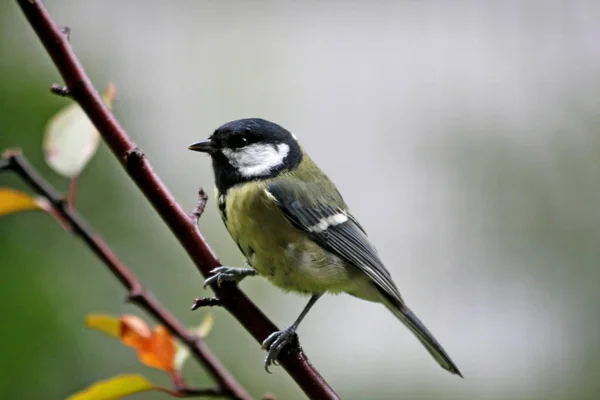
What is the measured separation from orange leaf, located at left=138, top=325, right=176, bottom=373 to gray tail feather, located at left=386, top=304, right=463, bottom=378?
16.5 inches

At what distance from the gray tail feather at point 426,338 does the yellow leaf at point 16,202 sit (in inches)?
22.3

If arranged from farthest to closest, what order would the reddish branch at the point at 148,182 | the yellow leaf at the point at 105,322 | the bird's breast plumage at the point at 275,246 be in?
the bird's breast plumage at the point at 275,246, the yellow leaf at the point at 105,322, the reddish branch at the point at 148,182

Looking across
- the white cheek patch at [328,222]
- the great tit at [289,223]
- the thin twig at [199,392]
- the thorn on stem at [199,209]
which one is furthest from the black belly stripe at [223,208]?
the thin twig at [199,392]

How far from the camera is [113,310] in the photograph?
155 centimetres

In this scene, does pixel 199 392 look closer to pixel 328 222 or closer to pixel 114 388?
pixel 114 388

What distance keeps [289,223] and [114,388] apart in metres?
0.39

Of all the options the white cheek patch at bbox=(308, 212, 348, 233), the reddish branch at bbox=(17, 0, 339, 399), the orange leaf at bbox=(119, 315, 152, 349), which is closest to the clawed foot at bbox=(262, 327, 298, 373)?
the reddish branch at bbox=(17, 0, 339, 399)

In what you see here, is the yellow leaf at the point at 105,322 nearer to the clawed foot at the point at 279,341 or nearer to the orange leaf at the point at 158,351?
the orange leaf at the point at 158,351

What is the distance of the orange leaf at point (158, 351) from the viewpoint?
27.5 inches

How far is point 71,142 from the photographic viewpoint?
742mm

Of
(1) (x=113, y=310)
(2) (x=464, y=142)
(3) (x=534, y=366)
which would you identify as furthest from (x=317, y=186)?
(2) (x=464, y=142)

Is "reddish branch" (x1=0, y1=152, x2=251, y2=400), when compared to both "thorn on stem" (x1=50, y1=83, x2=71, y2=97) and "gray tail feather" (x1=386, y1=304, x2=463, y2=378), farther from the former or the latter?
"gray tail feather" (x1=386, y1=304, x2=463, y2=378)

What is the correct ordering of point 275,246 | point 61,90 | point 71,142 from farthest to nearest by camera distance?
point 275,246 → point 71,142 → point 61,90

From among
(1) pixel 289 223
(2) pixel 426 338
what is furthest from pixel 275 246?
(2) pixel 426 338
